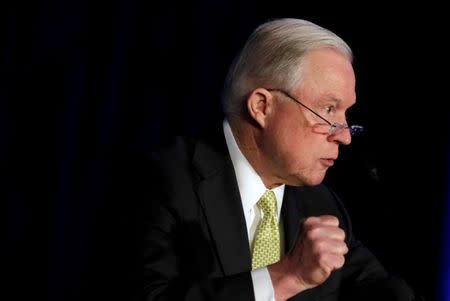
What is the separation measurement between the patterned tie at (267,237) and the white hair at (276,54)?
254mm

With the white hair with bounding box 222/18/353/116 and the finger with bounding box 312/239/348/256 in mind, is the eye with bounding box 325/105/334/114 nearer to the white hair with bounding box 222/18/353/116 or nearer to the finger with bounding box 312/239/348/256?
the white hair with bounding box 222/18/353/116

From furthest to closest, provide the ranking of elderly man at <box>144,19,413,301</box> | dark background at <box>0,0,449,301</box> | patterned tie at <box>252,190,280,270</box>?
dark background at <box>0,0,449,301</box>
patterned tie at <box>252,190,280,270</box>
elderly man at <box>144,19,413,301</box>

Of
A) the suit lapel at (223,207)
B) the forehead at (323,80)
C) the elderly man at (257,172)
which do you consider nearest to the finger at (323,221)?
the elderly man at (257,172)

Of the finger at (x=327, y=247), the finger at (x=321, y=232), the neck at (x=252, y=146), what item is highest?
the neck at (x=252, y=146)

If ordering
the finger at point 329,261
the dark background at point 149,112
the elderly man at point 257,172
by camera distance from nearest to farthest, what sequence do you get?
the finger at point 329,261 → the elderly man at point 257,172 → the dark background at point 149,112

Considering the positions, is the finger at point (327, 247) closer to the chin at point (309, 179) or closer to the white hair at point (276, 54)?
the chin at point (309, 179)

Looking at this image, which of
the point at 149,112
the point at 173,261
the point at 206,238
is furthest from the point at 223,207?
the point at 149,112

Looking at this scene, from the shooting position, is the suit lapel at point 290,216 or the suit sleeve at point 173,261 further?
the suit lapel at point 290,216

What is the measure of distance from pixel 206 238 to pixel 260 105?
375 millimetres

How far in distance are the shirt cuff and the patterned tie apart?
237 mm


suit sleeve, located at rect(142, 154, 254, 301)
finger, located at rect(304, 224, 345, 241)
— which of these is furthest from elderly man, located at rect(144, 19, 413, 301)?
finger, located at rect(304, 224, 345, 241)

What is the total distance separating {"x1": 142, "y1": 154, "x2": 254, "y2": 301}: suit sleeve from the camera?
1530 mm

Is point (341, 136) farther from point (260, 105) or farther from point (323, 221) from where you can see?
point (323, 221)

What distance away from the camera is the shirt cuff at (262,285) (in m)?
1.52
